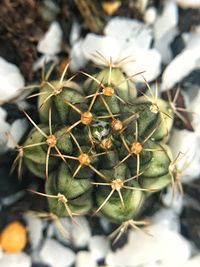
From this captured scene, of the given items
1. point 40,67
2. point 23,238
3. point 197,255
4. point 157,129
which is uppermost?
point 40,67

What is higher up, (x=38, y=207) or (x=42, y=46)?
(x=42, y=46)

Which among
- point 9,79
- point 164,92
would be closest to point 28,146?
point 9,79

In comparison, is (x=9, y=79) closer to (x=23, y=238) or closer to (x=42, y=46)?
(x=42, y=46)

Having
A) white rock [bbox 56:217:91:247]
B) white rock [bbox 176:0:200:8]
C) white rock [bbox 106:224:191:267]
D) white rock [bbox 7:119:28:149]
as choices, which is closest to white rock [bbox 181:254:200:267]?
white rock [bbox 106:224:191:267]

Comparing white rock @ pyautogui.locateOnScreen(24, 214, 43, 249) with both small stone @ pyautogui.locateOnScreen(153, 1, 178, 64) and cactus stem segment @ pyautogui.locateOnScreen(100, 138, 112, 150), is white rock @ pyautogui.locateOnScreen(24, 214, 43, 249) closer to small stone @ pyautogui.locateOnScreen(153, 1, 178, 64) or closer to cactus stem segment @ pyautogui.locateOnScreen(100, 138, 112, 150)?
cactus stem segment @ pyautogui.locateOnScreen(100, 138, 112, 150)

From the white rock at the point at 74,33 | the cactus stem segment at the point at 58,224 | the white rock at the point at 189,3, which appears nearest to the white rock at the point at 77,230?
the cactus stem segment at the point at 58,224

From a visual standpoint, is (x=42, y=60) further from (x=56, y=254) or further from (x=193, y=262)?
(x=193, y=262)
